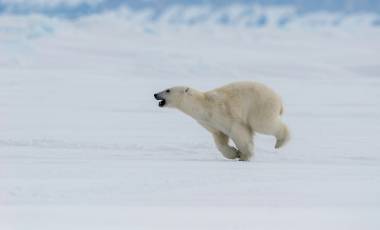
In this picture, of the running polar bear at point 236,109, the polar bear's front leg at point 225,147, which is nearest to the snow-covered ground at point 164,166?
the polar bear's front leg at point 225,147

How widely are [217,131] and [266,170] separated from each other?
1.00 m

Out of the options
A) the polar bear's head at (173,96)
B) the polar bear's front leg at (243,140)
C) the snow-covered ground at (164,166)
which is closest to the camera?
the snow-covered ground at (164,166)

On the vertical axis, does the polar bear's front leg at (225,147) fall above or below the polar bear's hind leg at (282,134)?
below

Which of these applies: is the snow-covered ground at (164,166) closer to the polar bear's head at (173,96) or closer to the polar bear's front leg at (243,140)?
the polar bear's front leg at (243,140)

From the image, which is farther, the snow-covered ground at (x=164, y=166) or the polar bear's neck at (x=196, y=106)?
the polar bear's neck at (x=196, y=106)

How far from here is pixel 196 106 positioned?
6.18 metres

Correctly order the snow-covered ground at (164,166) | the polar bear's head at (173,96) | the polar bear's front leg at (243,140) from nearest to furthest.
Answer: the snow-covered ground at (164,166), the polar bear's front leg at (243,140), the polar bear's head at (173,96)

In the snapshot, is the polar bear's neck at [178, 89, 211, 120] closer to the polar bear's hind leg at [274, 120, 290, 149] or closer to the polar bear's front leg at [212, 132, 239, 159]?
the polar bear's front leg at [212, 132, 239, 159]

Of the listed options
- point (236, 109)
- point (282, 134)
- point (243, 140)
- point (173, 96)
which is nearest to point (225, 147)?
point (243, 140)

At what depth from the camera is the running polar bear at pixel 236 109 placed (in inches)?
240

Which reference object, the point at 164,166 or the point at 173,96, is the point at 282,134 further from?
the point at 164,166

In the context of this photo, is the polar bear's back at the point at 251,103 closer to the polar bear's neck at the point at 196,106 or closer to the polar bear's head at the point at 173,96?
the polar bear's neck at the point at 196,106

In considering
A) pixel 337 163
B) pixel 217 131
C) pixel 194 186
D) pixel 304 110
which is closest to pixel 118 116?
pixel 304 110

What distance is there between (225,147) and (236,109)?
14.2 inches
